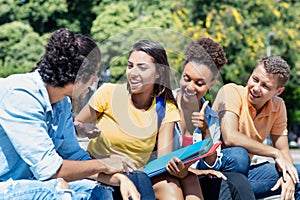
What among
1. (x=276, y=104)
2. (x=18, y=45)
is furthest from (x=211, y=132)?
(x=18, y=45)

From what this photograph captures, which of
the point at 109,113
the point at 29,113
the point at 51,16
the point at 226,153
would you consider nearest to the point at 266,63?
the point at 226,153

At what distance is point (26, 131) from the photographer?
2488mm

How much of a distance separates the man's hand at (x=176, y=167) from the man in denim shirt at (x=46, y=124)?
319 millimetres

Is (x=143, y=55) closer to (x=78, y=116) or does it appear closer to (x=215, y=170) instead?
(x=78, y=116)

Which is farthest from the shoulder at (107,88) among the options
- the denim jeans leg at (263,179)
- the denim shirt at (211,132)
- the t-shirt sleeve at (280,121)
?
the t-shirt sleeve at (280,121)

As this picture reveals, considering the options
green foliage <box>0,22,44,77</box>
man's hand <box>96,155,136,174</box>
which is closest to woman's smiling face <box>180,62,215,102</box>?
man's hand <box>96,155,136,174</box>

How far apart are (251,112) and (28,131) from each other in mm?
1744

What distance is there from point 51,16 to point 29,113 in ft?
63.0

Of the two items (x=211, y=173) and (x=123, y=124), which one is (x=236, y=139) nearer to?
(x=211, y=173)

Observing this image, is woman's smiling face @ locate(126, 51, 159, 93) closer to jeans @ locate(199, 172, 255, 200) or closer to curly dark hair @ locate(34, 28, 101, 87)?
curly dark hair @ locate(34, 28, 101, 87)

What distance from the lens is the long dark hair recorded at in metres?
3.00

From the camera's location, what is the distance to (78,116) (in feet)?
10.5

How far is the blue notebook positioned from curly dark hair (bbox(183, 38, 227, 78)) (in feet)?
1.47

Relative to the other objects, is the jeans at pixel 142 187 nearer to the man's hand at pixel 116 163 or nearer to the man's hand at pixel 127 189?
the man's hand at pixel 116 163
